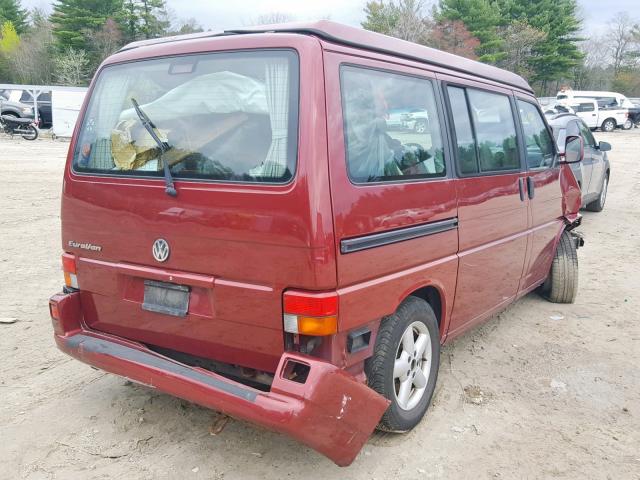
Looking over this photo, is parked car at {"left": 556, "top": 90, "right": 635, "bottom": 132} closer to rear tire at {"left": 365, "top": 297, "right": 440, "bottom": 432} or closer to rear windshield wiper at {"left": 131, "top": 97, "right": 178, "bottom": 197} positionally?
rear tire at {"left": 365, "top": 297, "right": 440, "bottom": 432}

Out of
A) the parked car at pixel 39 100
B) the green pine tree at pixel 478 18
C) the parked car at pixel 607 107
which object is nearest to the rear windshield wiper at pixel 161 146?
the parked car at pixel 39 100

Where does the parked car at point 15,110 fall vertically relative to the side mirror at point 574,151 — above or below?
above

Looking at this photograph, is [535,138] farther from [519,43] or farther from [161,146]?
[519,43]

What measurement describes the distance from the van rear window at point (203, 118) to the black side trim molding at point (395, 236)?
42 centimetres

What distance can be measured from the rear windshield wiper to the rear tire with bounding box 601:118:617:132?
35.3m

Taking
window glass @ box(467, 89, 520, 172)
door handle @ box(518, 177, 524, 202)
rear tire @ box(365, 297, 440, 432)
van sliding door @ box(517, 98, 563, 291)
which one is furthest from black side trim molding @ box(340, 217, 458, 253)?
van sliding door @ box(517, 98, 563, 291)

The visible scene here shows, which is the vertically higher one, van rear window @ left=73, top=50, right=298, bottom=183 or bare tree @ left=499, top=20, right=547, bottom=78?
bare tree @ left=499, top=20, right=547, bottom=78

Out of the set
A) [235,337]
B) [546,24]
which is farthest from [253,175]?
[546,24]

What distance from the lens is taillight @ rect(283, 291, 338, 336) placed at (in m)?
2.50

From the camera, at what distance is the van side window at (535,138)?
4520mm

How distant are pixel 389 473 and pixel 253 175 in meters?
1.62

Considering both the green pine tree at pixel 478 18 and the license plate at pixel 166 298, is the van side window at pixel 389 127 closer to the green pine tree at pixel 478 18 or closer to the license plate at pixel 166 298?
the license plate at pixel 166 298

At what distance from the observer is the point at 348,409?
101 inches

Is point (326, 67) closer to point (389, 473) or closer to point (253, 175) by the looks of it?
point (253, 175)
